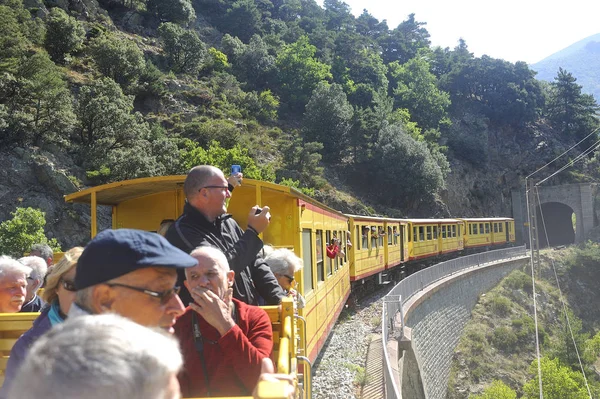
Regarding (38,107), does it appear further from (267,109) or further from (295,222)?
(267,109)

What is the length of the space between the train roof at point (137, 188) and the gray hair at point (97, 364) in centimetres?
561

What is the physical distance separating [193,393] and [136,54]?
42.7 metres

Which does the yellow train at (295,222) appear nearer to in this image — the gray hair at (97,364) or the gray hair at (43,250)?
the gray hair at (43,250)

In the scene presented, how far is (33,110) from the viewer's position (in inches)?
1110

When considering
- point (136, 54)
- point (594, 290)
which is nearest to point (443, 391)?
point (594, 290)

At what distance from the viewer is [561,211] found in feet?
212

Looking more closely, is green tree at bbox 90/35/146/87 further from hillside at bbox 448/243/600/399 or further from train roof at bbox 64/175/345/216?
train roof at bbox 64/175/345/216

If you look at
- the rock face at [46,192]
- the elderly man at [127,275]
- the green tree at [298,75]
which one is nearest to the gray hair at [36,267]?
the elderly man at [127,275]

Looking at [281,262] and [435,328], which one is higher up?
[281,262]

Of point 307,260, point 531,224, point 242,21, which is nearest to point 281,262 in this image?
point 307,260

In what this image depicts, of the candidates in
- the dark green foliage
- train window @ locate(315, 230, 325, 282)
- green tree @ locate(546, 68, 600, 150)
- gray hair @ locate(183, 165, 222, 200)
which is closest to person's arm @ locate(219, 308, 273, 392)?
gray hair @ locate(183, 165, 222, 200)

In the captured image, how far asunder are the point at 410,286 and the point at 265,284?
50.7 ft

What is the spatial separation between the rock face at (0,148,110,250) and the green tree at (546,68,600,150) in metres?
66.1

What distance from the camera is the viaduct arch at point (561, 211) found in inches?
2157
